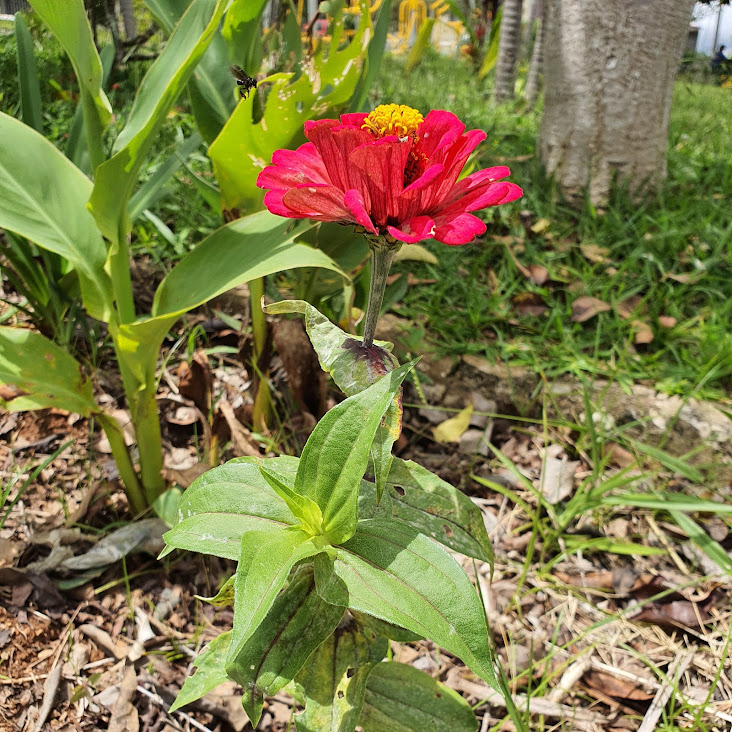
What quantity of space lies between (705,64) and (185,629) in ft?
18.3

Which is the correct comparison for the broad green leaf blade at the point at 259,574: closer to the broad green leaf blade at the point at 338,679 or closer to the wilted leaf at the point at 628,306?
the broad green leaf blade at the point at 338,679

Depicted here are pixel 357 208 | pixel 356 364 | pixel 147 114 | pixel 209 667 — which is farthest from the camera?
pixel 147 114

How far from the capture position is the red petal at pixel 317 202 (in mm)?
A: 684

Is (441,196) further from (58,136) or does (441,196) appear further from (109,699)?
(58,136)

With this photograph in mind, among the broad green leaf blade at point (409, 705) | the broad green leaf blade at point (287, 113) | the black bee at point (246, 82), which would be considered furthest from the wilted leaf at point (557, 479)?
the black bee at point (246, 82)

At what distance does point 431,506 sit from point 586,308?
1227mm

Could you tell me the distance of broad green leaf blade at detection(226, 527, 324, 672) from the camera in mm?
625

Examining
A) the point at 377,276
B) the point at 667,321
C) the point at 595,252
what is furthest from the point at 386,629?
the point at 595,252

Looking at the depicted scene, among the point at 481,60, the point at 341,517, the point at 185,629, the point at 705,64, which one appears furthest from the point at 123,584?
the point at 481,60

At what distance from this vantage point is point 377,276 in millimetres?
758

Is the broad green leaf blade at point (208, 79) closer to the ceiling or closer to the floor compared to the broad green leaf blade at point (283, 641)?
closer to the ceiling

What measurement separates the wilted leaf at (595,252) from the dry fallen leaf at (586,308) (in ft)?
0.72

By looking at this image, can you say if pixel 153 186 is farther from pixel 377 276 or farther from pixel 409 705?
pixel 409 705

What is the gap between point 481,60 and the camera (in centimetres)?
679
